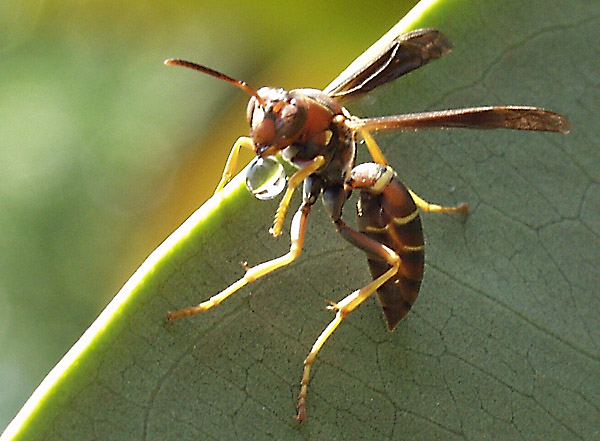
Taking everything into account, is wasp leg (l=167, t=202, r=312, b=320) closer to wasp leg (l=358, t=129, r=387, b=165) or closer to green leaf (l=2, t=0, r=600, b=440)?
green leaf (l=2, t=0, r=600, b=440)

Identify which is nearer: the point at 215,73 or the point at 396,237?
the point at 215,73

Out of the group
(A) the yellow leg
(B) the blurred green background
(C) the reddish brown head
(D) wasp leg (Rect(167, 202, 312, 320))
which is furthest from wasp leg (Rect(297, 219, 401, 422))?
(B) the blurred green background

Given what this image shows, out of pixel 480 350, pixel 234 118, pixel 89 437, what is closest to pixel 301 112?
pixel 480 350

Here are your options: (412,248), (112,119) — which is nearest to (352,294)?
(412,248)

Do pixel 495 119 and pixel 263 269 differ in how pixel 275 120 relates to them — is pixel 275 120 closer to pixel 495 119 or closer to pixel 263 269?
pixel 263 269

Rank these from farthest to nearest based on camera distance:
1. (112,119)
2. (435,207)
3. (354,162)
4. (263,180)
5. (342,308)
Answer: (112,119) < (354,162) < (435,207) < (342,308) < (263,180)

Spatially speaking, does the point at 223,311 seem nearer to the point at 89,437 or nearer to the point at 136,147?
the point at 89,437

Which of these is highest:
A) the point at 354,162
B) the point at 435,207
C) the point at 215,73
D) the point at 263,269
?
the point at 215,73

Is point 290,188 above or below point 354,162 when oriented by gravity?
above
